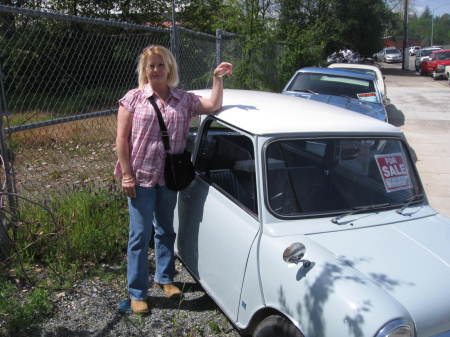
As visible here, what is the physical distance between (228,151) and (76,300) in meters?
1.72

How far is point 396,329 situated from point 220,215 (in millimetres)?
1396

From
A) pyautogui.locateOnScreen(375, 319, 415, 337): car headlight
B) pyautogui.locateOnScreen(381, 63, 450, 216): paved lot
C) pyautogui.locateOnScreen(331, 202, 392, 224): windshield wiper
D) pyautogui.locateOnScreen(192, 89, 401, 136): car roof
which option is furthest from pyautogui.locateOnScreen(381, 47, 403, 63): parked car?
pyautogui.locateOnScreen(375, 319, 415, 337): car headlight

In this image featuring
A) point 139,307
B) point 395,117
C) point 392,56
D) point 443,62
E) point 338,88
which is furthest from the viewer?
point 392,56

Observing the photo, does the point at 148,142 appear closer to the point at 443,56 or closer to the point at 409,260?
the point at 409,260

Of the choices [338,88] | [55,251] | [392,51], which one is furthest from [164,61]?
[392,51]

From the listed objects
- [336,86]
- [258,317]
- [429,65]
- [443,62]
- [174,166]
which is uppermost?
[443,62]

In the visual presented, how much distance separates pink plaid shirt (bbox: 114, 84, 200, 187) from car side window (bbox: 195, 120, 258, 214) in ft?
1.11

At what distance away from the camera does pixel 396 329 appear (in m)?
2.09

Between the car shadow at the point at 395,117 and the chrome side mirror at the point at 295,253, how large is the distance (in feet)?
36.0

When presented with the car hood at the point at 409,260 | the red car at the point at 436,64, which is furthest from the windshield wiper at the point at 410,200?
the red car at the point at 436,64

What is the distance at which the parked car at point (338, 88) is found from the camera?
7.66m

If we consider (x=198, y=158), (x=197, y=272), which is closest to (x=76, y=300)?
(x=197, y=272)

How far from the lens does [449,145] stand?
10.1 m

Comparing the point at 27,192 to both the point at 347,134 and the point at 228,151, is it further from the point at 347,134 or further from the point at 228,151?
the point at 347,134
